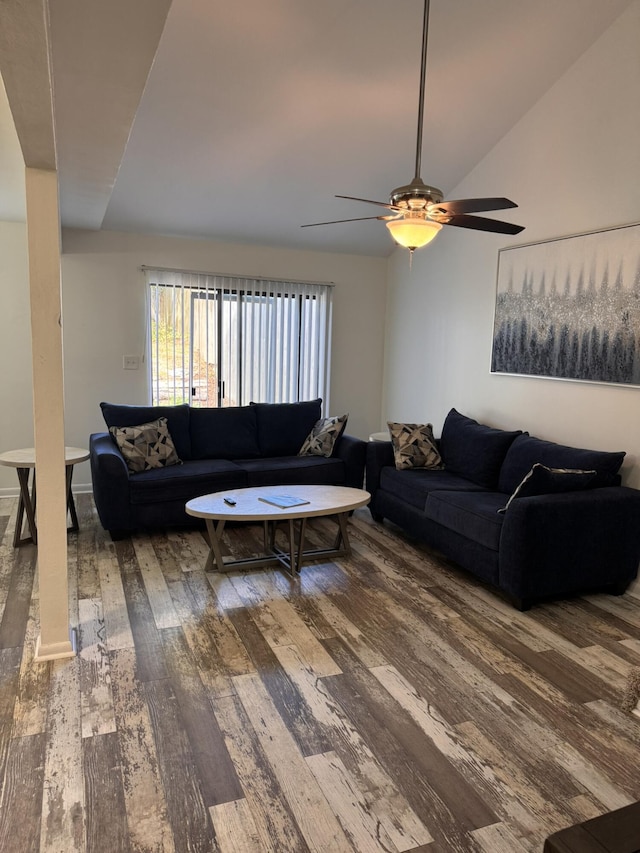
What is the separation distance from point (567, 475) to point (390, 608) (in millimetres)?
1241

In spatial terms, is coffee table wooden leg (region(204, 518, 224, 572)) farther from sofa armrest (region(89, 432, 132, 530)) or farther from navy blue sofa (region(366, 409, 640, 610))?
navy blue sofa (region(366, 409, 640, 610))

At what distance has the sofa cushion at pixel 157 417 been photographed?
4.68 m

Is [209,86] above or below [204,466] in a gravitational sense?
above

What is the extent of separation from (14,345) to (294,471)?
102 inches

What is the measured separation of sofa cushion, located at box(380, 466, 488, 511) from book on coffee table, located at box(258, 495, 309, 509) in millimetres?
887

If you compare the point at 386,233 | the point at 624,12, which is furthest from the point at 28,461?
the point at 624,12

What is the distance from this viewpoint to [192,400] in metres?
5.57

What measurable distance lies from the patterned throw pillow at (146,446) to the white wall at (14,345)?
3.68ft

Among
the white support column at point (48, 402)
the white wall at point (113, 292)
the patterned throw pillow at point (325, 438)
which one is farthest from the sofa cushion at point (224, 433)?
the white support column at point (48, 402)

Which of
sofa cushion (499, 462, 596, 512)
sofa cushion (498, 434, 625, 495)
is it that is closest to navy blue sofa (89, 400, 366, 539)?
sofa cushion (498, 434, 625, 495)

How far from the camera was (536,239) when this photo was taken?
4211mm

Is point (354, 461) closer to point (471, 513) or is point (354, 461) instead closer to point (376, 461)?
point (376, 461)

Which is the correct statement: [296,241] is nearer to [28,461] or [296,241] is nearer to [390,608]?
[28,461]

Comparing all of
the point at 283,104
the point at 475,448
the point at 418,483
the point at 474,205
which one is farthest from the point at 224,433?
the point at 474,205
